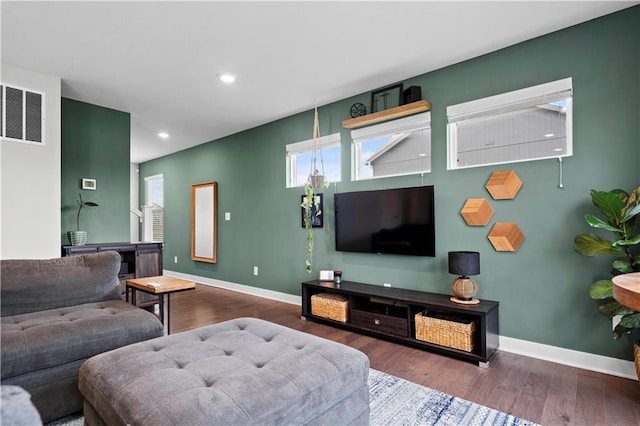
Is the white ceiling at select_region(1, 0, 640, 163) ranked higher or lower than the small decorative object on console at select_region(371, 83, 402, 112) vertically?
higher

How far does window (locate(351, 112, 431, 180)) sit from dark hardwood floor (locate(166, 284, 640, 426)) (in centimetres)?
178

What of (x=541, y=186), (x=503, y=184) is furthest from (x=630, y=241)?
(x=503, y=184)

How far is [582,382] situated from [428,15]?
9.18ft

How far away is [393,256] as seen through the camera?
138 inches

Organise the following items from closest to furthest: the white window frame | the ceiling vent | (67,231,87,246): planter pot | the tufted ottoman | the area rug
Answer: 1. the tufted ottoman
2. the area rug
3. the ceiling vent
4. (67,231,87,246): planter pot
5. the white window frame

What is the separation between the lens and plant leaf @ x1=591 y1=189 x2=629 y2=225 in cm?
213

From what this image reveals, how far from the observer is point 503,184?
9.18ft

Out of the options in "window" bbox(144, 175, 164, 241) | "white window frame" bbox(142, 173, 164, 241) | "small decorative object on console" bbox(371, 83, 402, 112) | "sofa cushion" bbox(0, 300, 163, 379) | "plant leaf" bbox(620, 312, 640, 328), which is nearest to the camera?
"sofa cushion" bbox(0, 300, 163, 379)

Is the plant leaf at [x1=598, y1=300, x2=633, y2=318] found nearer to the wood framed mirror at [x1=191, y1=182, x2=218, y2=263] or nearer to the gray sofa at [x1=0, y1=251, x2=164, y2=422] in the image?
the gray sofa at [x1=0, y1=251, x2=164, y2=422]

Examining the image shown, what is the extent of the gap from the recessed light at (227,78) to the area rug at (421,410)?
9.71ft

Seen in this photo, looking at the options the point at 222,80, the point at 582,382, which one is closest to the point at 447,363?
the point at 582,382

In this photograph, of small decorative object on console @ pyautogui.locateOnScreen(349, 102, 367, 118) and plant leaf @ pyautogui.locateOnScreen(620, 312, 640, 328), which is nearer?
plant leaf @ pyautogui.locateOnScreen(620, 312, 640, 328)

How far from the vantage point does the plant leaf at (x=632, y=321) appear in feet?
6.55

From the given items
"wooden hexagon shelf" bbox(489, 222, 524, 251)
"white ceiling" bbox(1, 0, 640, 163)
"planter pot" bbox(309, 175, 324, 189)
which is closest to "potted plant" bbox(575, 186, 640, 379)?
"wooden hexagon shelf" bbox(489, 222, 524, 251)
